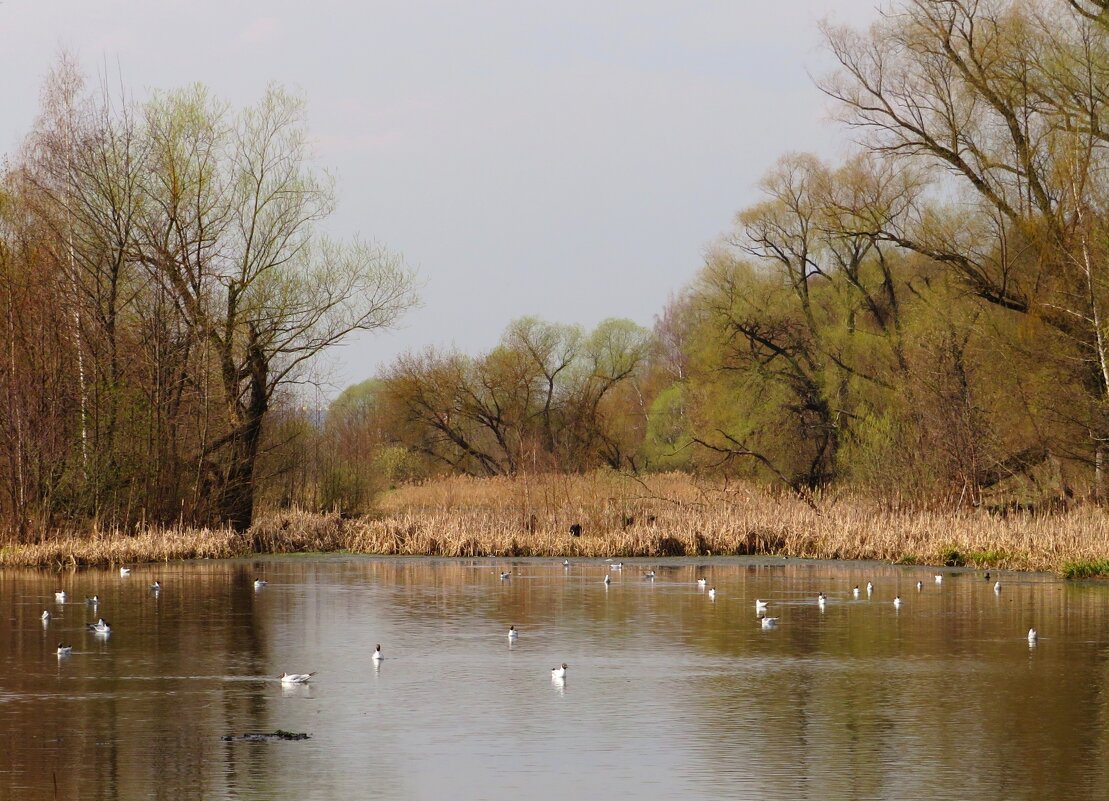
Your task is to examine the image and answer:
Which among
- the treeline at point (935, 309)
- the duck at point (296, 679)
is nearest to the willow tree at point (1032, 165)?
the treeline at point (935, 309)

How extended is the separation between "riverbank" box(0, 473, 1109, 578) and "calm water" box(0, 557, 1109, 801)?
3794mm

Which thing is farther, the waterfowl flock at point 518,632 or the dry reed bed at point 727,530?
the dry reed bed at point 727,530

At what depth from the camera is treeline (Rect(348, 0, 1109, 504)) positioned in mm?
33062

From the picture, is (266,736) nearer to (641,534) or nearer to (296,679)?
(296,679)

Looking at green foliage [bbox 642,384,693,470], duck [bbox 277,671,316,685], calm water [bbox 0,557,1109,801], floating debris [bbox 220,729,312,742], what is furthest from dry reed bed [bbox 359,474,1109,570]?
green foliage [bbox 642,384,693,470]

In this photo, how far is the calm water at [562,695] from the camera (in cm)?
961

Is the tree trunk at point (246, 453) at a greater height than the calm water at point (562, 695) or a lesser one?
greater

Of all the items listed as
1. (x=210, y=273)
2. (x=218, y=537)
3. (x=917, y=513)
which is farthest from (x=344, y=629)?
(x=210, y=273)

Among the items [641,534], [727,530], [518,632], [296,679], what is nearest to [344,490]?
[641,534]

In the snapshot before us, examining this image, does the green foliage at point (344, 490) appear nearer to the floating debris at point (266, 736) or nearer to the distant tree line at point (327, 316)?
the distant tree line at point (327, 316)

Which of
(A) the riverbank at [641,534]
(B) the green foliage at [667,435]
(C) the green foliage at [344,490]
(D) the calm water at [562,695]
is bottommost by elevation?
(D) the calm water at [562,695]

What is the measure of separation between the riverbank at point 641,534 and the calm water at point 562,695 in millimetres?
3794

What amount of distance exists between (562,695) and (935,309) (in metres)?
30.6

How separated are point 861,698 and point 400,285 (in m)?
28.0
